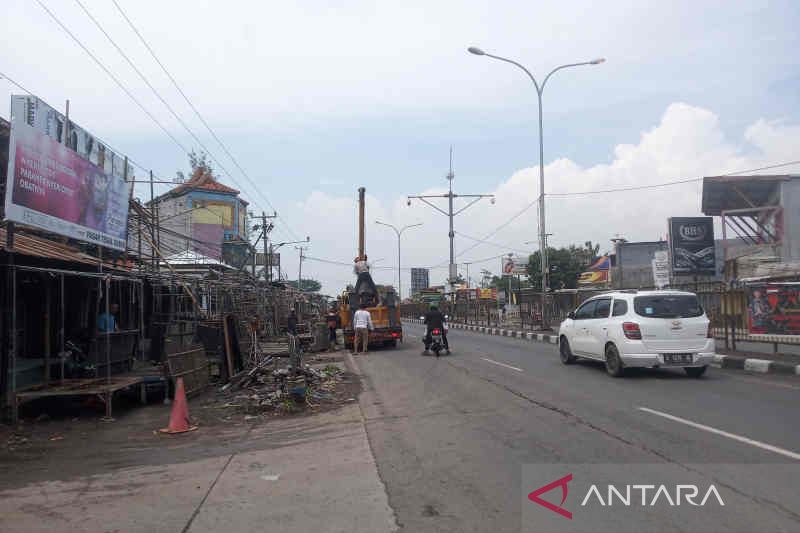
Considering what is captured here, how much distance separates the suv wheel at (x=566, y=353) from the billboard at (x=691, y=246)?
11614mm

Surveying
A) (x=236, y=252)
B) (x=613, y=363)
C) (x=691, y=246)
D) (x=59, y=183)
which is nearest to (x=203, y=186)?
(x=236, y=252)

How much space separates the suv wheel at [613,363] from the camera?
1201 centimetres

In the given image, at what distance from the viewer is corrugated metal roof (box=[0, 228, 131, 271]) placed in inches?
380

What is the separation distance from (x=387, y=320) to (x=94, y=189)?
12167mm

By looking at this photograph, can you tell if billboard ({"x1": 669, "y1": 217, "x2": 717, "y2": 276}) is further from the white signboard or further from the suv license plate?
the suv license plate

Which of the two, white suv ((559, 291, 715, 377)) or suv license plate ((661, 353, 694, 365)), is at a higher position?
white suv ((559, 291, 715, 377))

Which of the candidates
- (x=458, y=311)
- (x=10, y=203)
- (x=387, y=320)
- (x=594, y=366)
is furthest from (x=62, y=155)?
(x=458, y=311)

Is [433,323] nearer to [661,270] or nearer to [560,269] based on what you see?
[661,270]

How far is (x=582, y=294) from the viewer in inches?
941

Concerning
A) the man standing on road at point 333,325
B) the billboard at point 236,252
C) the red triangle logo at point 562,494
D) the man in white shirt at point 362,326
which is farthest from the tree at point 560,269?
the red triangle logo at point 562,494

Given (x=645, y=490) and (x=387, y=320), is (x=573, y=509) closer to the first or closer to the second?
(x=645, y=490)

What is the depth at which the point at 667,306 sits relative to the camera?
11883 mm

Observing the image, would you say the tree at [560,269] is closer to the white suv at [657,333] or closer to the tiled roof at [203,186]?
the tiled roof at [203,186]

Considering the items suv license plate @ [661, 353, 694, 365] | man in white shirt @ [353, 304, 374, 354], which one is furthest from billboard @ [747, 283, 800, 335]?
man in white shirt @ [353, 304, 374, 354]
